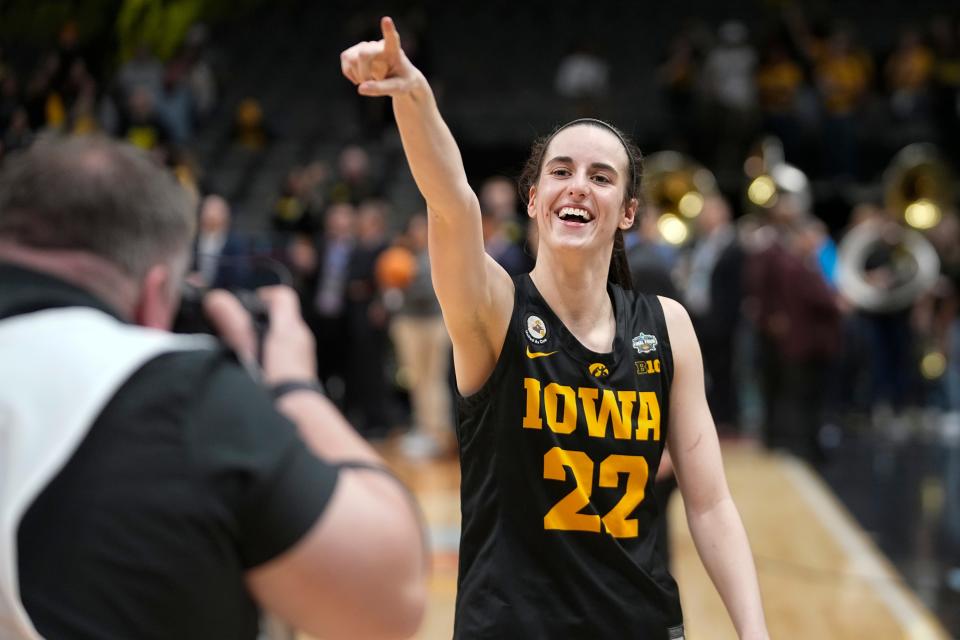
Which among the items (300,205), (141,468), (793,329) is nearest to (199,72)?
(300,205)

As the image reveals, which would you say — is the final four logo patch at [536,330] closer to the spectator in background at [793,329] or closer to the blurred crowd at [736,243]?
the blurred crowd at [736,243]

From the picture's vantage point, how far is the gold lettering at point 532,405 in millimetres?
2395

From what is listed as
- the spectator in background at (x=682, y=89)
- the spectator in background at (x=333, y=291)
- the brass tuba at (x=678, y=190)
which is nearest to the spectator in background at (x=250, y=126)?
the spectator in background at (x=333, y=291)

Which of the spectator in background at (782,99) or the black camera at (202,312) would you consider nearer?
the black camera at (202,312)

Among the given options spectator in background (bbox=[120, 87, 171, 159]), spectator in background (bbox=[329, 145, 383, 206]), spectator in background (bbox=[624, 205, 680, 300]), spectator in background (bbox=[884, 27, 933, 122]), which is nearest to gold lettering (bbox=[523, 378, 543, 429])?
spectator in background (bbox=[624, 205, 680, 300])

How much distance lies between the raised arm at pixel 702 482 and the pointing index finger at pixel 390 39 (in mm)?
958

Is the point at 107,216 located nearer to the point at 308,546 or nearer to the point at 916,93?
the point at 308,546

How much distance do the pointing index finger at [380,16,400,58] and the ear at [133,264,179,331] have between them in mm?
507

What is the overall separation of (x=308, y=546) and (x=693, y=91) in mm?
13753

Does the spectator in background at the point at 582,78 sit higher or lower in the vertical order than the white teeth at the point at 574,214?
higher

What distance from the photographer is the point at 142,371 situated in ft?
4.97

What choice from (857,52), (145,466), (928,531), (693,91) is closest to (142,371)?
(145,466)

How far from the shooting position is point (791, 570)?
6.49 m

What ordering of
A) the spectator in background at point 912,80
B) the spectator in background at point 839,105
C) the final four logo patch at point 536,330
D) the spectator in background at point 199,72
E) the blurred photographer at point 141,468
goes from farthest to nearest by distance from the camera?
the spectator in background at point 912,80 → the spectator in background at point 839,105 → the spectator in background at point 199,72 → the final four logo patch at point 536,330 → the blurred photographer at point 141,468
